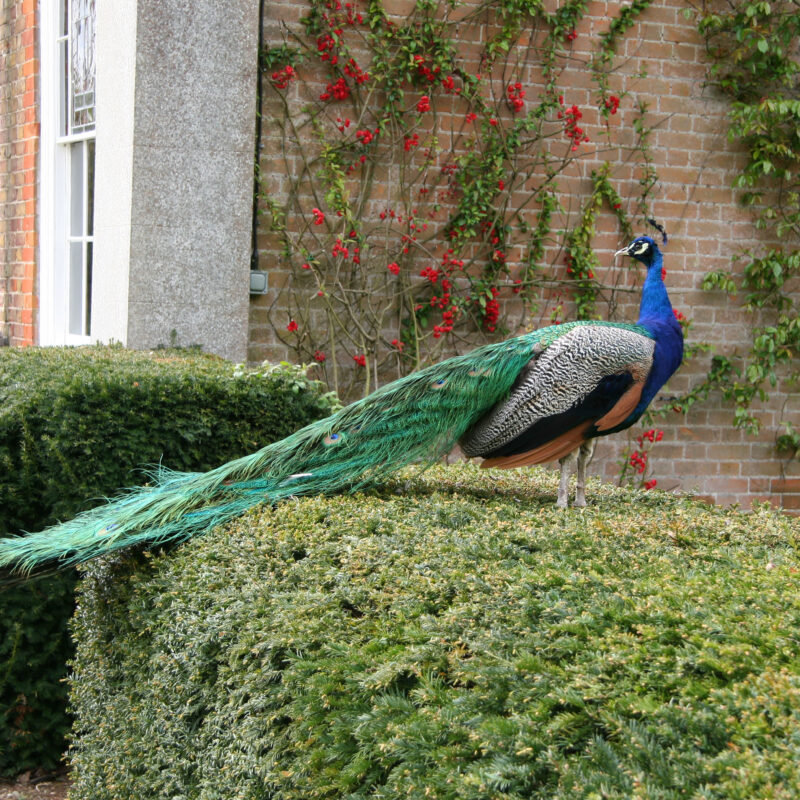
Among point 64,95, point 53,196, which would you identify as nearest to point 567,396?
point 53,196

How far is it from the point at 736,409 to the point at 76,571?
4.64 m

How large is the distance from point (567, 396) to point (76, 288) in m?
4.63

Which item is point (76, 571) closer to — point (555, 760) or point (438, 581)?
point (438, 581)

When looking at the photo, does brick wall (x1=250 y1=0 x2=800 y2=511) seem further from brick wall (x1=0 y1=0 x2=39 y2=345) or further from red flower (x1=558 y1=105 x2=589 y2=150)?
brick wall (x1=0 y1=0 x2=39 y2=345)

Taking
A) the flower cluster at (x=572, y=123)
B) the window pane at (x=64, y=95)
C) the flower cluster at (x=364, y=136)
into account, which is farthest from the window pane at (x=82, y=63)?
the flower cluster at (x=572, y=123)

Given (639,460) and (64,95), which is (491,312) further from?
(64,95)

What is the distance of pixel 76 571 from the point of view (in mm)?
3758

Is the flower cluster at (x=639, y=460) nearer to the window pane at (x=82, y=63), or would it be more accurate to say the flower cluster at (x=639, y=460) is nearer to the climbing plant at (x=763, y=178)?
the climbing plant at (x=763, y=178)

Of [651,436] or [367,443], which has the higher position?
[367,443]

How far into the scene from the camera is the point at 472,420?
11.1ft

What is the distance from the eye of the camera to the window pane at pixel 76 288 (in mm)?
6812

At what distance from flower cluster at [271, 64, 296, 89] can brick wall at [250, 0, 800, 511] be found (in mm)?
1485

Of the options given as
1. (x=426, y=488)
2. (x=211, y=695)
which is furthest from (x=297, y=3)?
(x=211, y=695)

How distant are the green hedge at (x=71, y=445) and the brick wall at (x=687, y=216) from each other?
9.44ft
